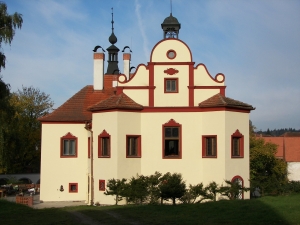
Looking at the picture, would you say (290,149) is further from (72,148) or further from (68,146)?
(68,146)

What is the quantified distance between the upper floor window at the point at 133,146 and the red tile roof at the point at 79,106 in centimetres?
501

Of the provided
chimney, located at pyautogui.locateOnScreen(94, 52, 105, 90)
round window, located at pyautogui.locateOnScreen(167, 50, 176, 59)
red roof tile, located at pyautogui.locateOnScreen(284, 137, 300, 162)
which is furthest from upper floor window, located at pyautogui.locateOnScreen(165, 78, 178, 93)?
red roof tile, located at pyautogui.locateOnScreen(284, 137, 300, 162)

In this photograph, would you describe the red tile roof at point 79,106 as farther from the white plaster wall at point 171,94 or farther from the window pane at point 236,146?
the window pane at point 236,146

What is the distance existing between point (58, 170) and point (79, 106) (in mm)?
4236

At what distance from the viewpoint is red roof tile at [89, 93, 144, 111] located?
25.0 m

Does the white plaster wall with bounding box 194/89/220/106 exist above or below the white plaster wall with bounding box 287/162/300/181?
above

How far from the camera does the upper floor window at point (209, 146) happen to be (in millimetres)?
25094

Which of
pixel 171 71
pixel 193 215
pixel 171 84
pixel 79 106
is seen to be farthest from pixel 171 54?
pixel 193 215

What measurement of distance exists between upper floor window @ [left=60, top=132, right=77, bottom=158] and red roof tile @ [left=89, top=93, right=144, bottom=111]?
14.9 ft

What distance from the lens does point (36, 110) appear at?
50656 mm

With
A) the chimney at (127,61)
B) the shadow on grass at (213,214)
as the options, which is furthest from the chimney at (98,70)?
the shadow on grass at (213,214)

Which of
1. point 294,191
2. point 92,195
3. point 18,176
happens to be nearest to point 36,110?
point 18,176

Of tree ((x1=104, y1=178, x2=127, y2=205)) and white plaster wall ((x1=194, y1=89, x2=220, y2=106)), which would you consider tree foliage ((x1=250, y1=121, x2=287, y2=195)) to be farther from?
tree ((x1=104, y1=178, x2=127, y2=205))

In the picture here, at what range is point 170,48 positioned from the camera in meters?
26.1
